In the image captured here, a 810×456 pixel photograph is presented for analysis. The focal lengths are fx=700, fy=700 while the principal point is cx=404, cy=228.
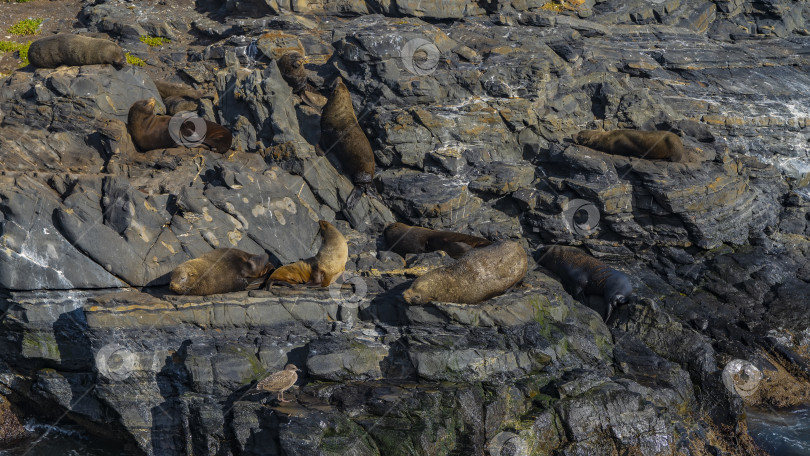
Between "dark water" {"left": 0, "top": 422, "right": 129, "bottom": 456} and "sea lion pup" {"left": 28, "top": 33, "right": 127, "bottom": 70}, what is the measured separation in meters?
9.17

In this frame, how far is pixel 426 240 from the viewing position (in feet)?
52.1

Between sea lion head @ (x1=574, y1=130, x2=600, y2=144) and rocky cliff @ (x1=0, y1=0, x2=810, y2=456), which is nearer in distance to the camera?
rocky cliff @ (x1=0, y1=0, x2=810, y2=456)

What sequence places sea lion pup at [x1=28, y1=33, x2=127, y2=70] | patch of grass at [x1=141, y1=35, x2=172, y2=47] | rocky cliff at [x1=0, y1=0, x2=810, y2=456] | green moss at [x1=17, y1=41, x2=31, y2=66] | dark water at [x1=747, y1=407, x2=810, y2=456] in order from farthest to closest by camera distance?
patch of grass at [x1=141, y1=35, x2=172, y2=47] → green moss at [x1=17, y1=41, x2=31, y2=66] → sea lion pup at [x1=28, y1=33, x2=127, y2=70] → dark water at [x1=747, y1=407, x2=810, y2=456] → rocky cliff at [x1=0, y1=0, x2=810, y2=456]

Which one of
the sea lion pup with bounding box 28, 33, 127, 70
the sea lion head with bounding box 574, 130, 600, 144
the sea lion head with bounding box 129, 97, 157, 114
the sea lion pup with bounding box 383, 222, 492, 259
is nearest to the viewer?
the sea lion pup with bounding box 383, 222, 492, 259

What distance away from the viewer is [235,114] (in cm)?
1772

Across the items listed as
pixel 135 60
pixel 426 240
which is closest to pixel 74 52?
pixel 135 60

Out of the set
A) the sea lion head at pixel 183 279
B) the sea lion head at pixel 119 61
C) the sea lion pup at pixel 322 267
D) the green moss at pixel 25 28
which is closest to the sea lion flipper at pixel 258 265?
the sea lion pup at pixel 322 267

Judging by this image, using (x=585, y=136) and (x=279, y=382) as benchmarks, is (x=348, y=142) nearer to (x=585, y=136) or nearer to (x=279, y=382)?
(x=585, y=136)

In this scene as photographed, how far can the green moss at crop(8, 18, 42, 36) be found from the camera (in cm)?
2188

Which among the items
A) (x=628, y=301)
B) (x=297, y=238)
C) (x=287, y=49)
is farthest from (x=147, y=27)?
(x=628, y=301)

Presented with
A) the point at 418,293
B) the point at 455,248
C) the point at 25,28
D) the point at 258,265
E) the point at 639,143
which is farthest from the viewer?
the point at 25,28

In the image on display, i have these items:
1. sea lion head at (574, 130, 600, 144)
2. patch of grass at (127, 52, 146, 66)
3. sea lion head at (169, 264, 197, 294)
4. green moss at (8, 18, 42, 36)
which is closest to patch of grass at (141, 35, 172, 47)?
patch of grass at (127, 52, 146, 66)

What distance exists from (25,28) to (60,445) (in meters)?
14.7

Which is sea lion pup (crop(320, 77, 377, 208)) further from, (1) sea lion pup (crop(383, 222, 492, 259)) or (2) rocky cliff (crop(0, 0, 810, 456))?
(1) sea lion pup (crop(383, 222, 492, 259))
